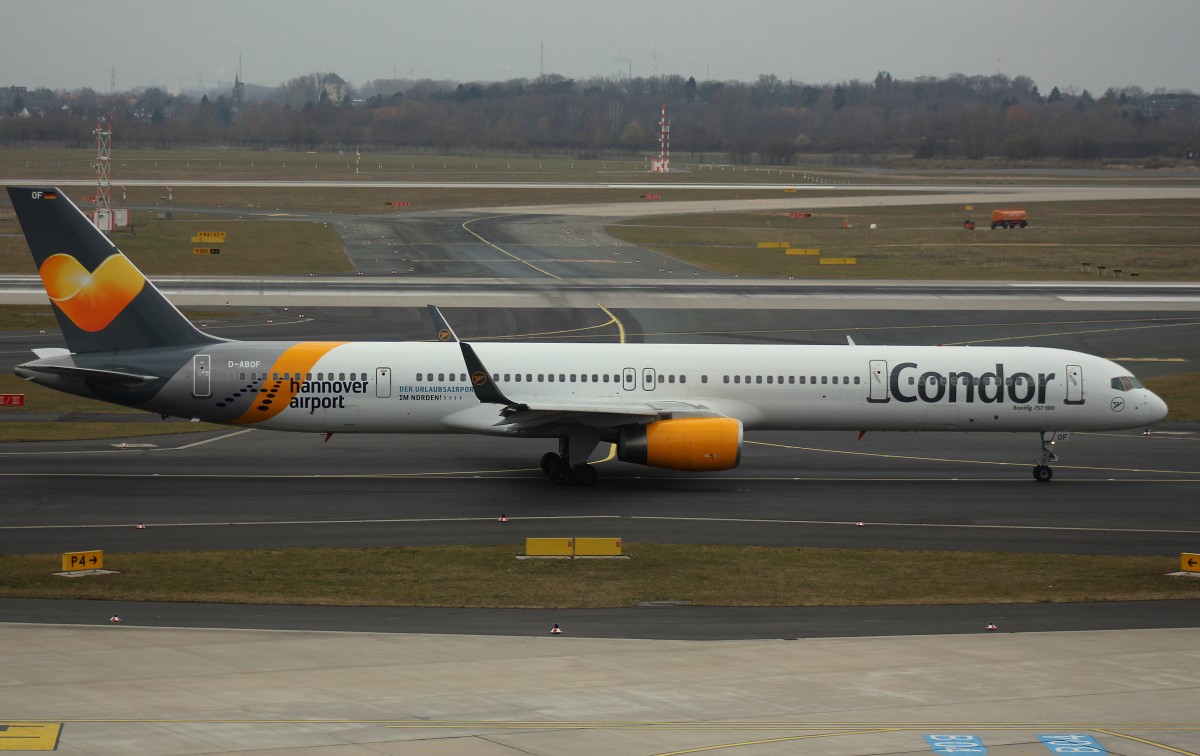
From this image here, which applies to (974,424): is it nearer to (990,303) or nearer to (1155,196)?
(990,303)

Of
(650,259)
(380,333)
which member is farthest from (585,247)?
(380,333)

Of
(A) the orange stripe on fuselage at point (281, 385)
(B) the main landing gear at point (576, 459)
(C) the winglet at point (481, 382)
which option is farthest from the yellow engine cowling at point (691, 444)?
(A) the orange stripe on fuselage at point (281, 385)

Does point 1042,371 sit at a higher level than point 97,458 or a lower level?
higher

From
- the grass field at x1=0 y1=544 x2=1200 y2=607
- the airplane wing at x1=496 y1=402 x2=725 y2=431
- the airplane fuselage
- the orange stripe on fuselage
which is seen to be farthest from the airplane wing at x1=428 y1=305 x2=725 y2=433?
the grass field at x1=0 y1=544 x2=1200 y2=607

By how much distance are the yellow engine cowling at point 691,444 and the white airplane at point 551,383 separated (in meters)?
→ 0.04

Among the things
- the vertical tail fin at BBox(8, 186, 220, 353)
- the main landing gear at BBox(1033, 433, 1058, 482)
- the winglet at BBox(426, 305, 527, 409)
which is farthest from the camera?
the main landing gear at BBox(1033, 433, 1058, 482)

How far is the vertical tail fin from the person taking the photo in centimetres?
3872

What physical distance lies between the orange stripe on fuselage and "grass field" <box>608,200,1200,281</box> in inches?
2249

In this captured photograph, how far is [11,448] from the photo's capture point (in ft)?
141

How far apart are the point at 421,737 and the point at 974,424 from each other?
26.3 m

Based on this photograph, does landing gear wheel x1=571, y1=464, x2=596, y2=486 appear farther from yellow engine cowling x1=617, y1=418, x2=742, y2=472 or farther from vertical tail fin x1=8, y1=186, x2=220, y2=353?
vertical tail fin x1=8, y1=186, x2=220, y2=353

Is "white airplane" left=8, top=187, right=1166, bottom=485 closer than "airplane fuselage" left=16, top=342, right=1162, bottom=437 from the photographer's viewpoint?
Yes

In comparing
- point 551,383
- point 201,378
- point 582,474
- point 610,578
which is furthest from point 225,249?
point 610,578

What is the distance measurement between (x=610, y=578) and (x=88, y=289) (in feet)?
63.7
